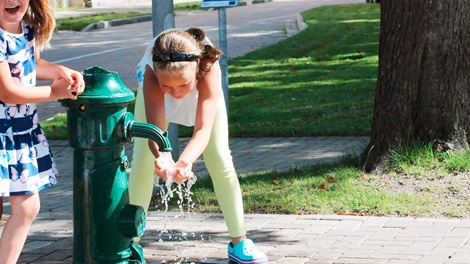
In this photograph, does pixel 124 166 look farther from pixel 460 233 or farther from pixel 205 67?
pixel 460 233

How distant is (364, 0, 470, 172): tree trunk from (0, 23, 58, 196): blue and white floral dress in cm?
304

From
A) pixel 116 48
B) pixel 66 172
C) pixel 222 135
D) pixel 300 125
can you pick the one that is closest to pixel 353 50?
pixel 116 48

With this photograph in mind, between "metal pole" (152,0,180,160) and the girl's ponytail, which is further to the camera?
"metal pole" (152,0,180,160)

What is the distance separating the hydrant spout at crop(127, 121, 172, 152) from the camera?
3480mm

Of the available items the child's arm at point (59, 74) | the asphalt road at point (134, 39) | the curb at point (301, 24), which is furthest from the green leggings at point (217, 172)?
the curb at point (301, 24)

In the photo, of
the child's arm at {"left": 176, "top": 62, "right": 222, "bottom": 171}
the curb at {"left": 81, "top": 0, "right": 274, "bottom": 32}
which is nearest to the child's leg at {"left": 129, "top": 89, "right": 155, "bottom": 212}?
the child's arm at {"left": 176, "top": 62, "right": 222, "bottom": 171}

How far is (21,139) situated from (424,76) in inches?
129

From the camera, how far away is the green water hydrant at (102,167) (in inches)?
142

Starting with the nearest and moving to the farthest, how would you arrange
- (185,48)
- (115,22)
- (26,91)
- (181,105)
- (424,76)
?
1. (26,91)
2. (185,48)
3. (181,105)
4. (424,76)
5. (115,22)

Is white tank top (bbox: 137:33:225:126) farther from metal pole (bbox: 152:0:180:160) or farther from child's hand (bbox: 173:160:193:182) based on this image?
metal pole (bbox: 152:0:180:160)

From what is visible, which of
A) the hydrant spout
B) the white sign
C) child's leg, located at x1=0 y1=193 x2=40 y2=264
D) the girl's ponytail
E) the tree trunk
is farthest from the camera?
the white sign

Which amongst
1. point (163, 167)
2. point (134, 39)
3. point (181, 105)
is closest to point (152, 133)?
point (163, 167)

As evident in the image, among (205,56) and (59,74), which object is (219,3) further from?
(59,74)

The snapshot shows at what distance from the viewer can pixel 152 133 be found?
139 inches
